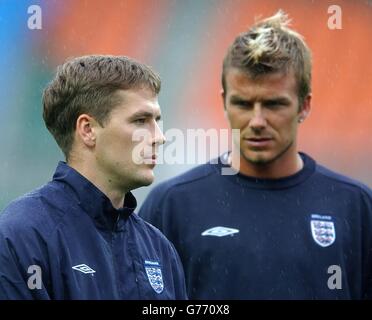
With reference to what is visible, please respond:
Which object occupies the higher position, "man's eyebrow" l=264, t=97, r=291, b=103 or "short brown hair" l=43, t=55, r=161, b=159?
"short brown hair" l=43, t=55, r=161, b=159

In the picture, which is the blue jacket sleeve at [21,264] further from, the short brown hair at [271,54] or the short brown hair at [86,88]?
the short brown hair at [271,54]

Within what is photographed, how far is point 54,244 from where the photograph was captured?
2.79 metres

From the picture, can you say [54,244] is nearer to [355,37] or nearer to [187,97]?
[187,97]

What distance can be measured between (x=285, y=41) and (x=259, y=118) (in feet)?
1.68

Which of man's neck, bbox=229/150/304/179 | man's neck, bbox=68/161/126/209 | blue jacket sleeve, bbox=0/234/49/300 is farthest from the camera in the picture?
man's neck, bbox=229/150/304/179

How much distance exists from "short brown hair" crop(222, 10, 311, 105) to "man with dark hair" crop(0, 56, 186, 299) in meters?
Answer: 1.11

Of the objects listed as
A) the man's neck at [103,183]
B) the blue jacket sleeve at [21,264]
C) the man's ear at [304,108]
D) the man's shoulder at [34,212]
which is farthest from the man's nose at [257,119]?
the blue jacket sleeve at [21,264]

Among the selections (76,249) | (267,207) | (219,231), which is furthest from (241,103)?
(76,249)

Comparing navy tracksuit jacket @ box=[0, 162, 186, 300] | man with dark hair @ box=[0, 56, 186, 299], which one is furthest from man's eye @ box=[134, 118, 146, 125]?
navy tracksuit jacket @ box=[0, 162, 186, 300]

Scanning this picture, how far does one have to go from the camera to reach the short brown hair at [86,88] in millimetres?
3203

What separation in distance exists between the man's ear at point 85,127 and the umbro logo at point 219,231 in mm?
1237

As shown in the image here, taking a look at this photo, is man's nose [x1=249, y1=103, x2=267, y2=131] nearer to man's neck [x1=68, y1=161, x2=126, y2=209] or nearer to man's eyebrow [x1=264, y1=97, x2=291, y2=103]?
man's eyebrow [x1=264, y1=97, x2=291, y2=103]

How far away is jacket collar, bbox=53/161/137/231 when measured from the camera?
298 cm

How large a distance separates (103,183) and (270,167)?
1450mm
